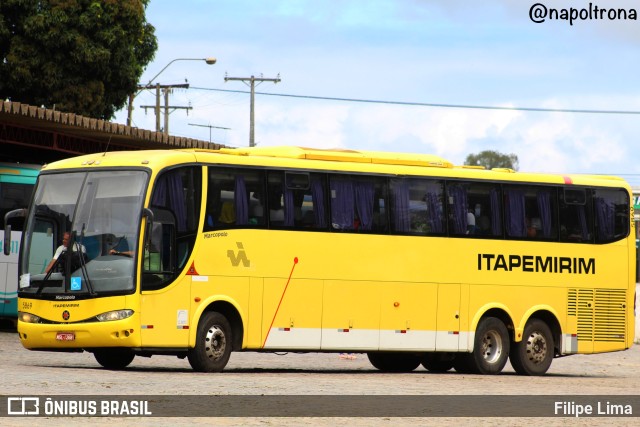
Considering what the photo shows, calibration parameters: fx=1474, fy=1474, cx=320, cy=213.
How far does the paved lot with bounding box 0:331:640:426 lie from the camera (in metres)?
14.9

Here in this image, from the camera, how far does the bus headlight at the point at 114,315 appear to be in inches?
808

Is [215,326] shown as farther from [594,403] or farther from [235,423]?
[235,423]

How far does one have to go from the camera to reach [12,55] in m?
54.8

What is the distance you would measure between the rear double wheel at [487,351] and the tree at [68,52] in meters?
32.1

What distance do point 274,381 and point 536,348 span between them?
7524mm

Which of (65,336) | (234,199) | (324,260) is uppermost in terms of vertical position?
(234,199)

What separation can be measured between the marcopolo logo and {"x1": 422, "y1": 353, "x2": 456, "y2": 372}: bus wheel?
14.4 feet

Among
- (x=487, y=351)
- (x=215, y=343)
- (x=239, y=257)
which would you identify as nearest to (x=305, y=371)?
(x=215, y=343)

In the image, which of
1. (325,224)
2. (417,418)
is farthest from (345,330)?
(417,418)

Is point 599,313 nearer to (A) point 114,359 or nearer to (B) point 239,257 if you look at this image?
(B) point 239,257

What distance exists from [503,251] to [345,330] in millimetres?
3521

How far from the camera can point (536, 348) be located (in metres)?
25.8

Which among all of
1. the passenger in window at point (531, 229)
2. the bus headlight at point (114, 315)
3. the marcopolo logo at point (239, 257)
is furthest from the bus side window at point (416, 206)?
the bus headlight at point (114, 315)

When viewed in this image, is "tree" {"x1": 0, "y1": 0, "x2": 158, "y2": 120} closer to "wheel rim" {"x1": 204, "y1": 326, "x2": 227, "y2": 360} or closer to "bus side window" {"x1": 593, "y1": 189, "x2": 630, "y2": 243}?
"bus side window" {"x1": 593, "y1": 189, "x2": 630, "y2": 243}
